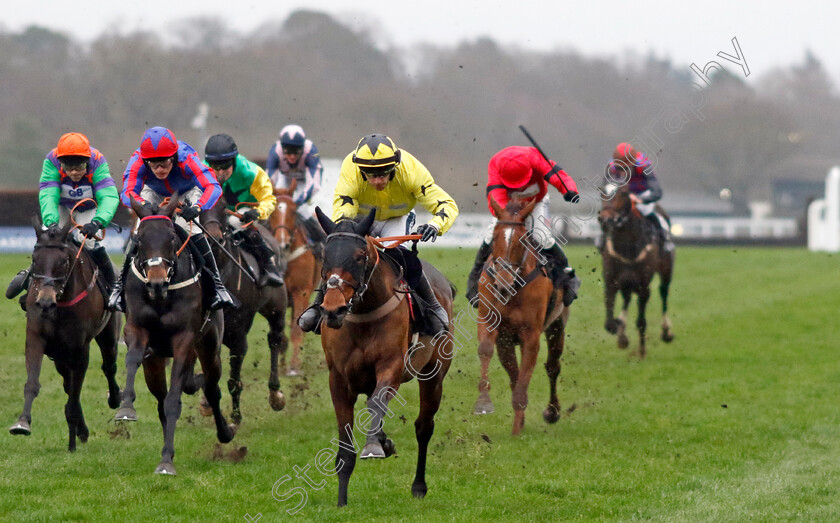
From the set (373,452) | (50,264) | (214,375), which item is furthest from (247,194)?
(373,452)

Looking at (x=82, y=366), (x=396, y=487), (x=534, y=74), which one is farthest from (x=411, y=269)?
(x=534, y=74)

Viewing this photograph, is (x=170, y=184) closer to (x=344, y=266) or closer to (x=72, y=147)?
(x=72, y=147)

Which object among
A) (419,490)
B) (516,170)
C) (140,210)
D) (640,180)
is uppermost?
(640,180)

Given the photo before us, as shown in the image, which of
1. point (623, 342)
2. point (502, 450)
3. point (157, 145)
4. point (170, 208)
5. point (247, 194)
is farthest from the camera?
point (623, 342)

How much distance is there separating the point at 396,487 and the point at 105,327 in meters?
3.05

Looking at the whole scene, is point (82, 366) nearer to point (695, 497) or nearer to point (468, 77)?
point (695, 497)

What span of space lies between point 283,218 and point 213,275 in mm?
4236

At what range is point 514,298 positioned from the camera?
30.1 feet

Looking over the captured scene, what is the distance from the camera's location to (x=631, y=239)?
13.9m

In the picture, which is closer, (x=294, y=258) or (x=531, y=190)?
(x=531, y=190)

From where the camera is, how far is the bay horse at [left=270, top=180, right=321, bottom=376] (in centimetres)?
1191

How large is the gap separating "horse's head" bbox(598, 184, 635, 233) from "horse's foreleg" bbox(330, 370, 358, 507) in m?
7.73

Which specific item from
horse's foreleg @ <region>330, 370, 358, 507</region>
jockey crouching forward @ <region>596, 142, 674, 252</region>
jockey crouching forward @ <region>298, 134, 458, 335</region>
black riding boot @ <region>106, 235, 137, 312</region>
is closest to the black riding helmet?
black riding boot @ <region>106, 235, 137, 312</region>

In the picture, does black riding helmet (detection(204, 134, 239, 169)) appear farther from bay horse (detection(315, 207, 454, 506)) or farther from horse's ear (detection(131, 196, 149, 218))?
bay horse (detection(315, 207, 454, 506))
